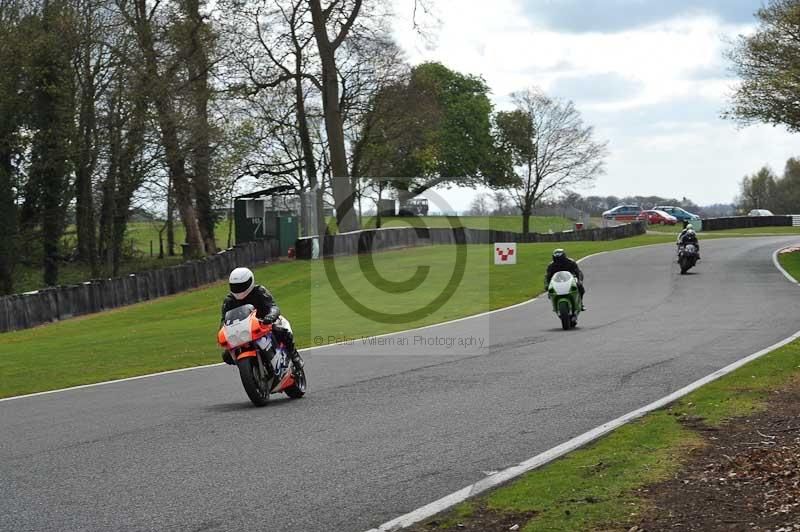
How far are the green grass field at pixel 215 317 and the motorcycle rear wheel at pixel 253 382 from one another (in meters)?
5.35

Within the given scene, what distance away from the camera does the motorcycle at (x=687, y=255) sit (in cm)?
3703

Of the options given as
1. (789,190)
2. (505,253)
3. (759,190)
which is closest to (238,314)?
(505,253)

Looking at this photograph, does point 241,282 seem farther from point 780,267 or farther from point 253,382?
point 780,267

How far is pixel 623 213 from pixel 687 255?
67.3 metres

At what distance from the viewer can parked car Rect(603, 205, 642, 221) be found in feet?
334

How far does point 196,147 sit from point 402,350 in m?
29.3

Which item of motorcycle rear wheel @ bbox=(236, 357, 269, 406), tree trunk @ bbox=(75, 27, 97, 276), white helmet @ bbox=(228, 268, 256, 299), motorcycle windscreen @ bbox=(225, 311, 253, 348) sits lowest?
motorcycle rear wheel @ bbox=(236, 357, 269, 406)

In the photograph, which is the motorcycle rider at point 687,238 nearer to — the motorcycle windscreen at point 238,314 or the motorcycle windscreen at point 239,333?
the motorcycle windscreen at point 238,314

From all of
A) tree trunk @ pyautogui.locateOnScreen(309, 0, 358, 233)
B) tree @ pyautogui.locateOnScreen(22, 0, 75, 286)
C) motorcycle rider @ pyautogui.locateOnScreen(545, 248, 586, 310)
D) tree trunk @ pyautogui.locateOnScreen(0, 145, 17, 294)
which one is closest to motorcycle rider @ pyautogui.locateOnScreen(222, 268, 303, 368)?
motorcycle rider @ pyautogui.locateOnScreen(545, 248, 586, 310)

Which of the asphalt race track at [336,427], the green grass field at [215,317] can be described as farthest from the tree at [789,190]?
the asphalt race track at [336,427]

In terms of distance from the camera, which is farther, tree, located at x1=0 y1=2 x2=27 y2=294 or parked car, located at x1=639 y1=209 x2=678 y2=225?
parked car, located at x1=639 y1=209 x2=678 y2=225

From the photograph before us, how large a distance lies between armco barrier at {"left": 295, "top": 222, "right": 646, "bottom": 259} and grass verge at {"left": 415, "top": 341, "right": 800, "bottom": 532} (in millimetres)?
35453

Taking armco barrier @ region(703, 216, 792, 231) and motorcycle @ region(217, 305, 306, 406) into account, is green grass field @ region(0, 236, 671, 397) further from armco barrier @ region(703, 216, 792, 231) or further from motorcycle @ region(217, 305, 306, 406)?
armco barrier @ region(703, 216, 792, 231)

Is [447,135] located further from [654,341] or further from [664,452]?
[664,452]
